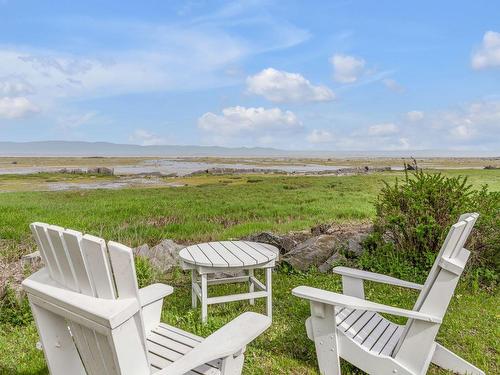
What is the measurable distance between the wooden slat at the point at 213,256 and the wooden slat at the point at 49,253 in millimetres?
1817

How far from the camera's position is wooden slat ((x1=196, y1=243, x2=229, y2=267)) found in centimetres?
355

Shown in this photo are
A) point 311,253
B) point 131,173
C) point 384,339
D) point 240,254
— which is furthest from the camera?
point 131,173

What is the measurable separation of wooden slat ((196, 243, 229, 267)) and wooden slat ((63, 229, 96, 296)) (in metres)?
1.95

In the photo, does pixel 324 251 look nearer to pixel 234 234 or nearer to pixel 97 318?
pixel 234 234

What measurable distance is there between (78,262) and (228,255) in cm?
233

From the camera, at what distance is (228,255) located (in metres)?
3.88

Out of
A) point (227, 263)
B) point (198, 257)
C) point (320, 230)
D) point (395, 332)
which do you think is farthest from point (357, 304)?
point (320, 230)

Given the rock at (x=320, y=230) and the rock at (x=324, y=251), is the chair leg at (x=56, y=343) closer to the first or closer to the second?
the rock at (x=324, y=251)

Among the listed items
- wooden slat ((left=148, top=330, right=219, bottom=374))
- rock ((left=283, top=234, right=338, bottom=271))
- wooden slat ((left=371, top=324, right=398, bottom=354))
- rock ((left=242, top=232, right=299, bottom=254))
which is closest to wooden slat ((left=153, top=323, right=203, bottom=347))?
wooden slat ((left=148, top=330, right=219, bottom=374))

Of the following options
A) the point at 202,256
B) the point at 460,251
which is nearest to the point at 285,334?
the point at 202,256

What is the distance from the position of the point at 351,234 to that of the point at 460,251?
3.58m

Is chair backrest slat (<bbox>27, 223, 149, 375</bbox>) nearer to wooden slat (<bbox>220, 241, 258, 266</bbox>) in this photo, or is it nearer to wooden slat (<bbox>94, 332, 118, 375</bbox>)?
wooden slat (<bbox>94, 332, 118, 375</bbox>)

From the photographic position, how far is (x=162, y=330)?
2.56 metres

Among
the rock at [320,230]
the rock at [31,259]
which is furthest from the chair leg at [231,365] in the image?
the rock at [320,230]
